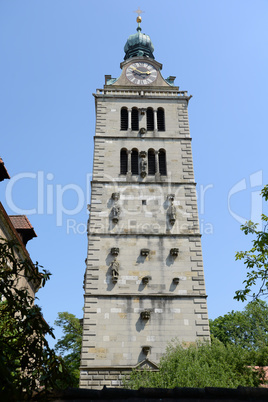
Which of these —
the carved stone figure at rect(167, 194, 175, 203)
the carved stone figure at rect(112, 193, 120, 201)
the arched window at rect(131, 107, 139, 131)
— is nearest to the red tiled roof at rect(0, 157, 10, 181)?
the carved stone figure at rect(112, 193, 120, 201)

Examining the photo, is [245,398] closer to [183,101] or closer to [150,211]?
[150,211]

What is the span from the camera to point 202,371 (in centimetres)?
1927

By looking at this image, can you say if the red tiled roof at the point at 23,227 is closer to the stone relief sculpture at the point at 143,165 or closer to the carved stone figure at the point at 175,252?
the stone relief sculpture at the point at 143,165

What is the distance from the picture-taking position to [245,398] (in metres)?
8.26

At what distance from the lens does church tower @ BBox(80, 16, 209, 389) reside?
2366cm

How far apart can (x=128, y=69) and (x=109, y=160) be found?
1171 cm

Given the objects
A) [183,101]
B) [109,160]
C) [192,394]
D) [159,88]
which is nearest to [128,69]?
[159,88]

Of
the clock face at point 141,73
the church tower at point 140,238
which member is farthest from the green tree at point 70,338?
the clock face at point 141,73

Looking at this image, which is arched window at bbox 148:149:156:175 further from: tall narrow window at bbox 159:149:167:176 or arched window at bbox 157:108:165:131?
arched window at bbox 157:108:165:131

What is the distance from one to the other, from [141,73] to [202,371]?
26.8 m

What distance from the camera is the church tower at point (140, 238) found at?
77.6 feet

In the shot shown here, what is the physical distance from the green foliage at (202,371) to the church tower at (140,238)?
1.69 metres

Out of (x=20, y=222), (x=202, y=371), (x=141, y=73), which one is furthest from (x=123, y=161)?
(x=202, y=371)

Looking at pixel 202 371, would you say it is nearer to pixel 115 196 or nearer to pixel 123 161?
pixel 115 196
